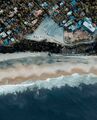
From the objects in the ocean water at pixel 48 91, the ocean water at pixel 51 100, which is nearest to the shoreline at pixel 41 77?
the ocean water at pixel 48 91

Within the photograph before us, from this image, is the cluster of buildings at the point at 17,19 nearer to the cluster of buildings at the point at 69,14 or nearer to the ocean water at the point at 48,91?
the cluster of buildings at the point at 69,14

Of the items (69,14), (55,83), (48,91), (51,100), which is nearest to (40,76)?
(55,83)

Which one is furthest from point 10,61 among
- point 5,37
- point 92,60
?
point 92,60

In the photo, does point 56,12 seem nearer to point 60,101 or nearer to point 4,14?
point 4,14

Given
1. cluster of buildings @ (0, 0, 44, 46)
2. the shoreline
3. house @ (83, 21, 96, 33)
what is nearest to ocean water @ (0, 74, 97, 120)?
the shoreline

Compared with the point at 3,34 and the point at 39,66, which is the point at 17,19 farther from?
the point at 39,66

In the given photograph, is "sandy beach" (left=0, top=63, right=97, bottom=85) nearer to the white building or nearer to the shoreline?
the shoreline

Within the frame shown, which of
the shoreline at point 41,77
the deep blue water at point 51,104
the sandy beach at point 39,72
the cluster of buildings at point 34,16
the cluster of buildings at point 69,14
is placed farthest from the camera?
the cluster of buildings at point 69,14
